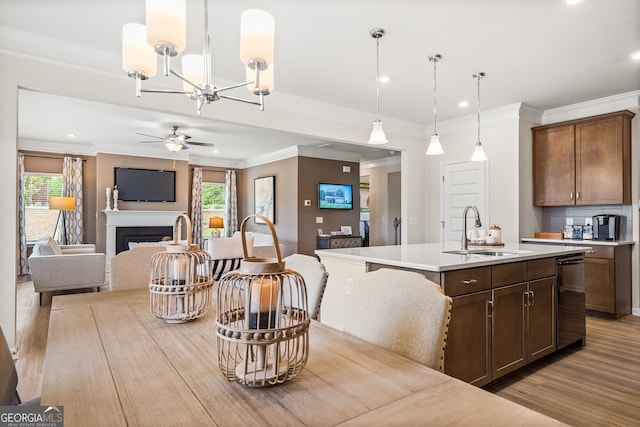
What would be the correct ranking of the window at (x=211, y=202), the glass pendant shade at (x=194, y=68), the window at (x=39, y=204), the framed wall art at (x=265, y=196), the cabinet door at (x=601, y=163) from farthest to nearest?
the window at (x=211, y=202) < the framed wall art at (x=265, y=196) < the window at (x=39, y=204) < the cabinet door at (x=601, y=163) < the glass pendant shade at (x=194, y=68)

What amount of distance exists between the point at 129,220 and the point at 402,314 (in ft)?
24.0

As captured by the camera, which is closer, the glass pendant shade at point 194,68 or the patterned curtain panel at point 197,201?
the glass pendant shade at point 194,68

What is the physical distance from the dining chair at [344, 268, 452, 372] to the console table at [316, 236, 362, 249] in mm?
5574

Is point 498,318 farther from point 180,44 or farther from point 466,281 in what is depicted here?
point 180,44

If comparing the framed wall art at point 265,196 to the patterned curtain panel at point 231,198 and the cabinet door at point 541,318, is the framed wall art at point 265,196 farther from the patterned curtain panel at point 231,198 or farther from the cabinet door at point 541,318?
the cabinet door at point 541,318

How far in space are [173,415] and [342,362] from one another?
457 mm

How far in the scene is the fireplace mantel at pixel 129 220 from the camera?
7086 millimetres

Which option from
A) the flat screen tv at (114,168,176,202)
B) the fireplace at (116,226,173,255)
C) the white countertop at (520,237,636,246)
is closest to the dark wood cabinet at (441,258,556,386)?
the white countertop at (520,237,636,246)

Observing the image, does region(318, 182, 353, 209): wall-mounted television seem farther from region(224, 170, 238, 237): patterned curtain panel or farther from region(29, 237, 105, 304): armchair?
region(29, 237, 105, 304): armchair

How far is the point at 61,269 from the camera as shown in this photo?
4.66 meters

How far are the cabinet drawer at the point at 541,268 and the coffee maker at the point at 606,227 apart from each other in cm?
214

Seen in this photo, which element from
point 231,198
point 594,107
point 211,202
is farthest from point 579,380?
point 211,202

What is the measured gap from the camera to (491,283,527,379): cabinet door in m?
2.37

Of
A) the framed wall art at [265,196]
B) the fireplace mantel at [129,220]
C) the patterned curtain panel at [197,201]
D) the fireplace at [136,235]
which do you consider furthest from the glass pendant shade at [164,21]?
the patterned curtain panel at [197,201]
